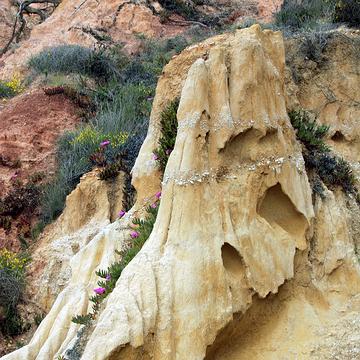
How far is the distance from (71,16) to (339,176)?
1459 cm

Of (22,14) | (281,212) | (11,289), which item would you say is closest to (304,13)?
(281,212)

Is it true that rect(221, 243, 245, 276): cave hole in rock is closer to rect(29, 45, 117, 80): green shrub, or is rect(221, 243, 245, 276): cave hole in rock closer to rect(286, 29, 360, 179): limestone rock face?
rect(286, 29, 360, 179): limestone rock face

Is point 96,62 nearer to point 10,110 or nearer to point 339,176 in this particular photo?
point 10,110

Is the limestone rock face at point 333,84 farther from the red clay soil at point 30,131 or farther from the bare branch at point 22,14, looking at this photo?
the bare branch at point 22,14

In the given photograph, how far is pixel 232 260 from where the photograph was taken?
608cm

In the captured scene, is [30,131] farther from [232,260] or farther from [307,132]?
[232,260]

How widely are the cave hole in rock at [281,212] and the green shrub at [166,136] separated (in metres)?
1.43

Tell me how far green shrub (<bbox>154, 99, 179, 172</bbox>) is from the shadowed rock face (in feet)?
3.12

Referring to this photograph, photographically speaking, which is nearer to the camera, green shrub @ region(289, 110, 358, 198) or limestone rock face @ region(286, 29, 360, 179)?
green shrub @ region(289, 110, 358, 198)

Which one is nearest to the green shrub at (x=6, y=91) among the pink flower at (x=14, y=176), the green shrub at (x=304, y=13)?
the pink flower at (x=14, y=176)

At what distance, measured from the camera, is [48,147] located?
40.4 ft

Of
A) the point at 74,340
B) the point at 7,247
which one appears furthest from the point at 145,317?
the point at 7,247

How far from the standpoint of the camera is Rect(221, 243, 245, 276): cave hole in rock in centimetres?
603

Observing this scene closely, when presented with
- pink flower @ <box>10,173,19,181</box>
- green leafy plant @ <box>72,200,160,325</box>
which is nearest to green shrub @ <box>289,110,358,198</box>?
green leafy plant @ <box>72,200,160,325</box>
